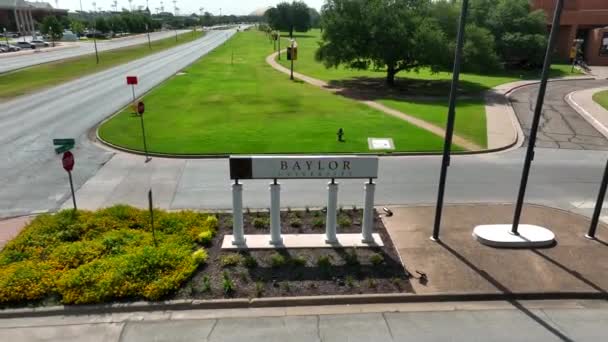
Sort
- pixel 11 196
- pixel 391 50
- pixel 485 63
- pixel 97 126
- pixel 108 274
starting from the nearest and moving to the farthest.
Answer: pixel 108 274
pixel 11 196
pixel 97 126
pixel 391 50
pixel 485 63

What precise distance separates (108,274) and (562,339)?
27.3 feet

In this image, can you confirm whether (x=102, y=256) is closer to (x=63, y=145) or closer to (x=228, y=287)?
(x=228, y=287)

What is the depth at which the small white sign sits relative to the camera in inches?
702

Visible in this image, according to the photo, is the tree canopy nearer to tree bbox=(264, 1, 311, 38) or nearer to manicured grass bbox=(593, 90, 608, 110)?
manicured grass bbox=(593, 90, 608, 110)

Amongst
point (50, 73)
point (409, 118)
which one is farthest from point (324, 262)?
point (50, 73)

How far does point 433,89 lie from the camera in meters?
35.2

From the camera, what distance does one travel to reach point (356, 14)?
31.6 m

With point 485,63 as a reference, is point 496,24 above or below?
above

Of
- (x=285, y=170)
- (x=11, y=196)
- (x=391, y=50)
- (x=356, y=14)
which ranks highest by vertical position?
(x=356, y=14)

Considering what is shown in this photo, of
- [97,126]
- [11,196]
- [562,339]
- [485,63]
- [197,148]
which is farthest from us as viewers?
[485,63]

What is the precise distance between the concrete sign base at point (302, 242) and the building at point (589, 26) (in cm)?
5637

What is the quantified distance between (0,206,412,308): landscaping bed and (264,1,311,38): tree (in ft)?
400

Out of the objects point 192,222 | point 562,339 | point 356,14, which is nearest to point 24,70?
point 356,14

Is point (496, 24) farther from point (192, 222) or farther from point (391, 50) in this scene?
point (192, 222)
